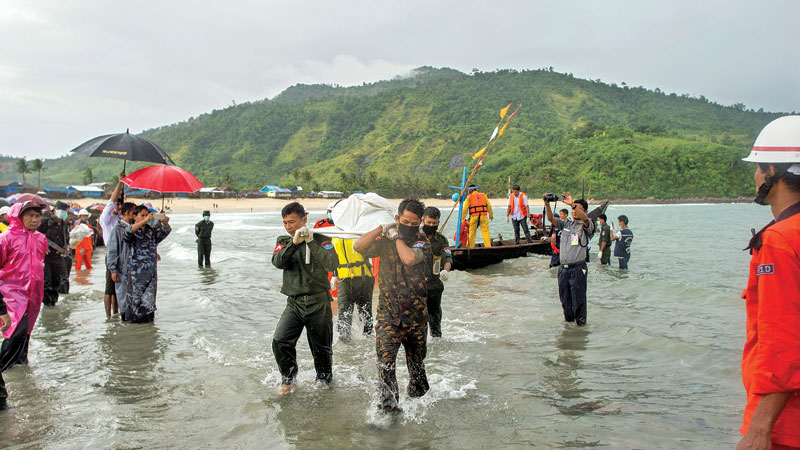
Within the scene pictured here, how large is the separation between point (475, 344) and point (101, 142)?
6.28 meters

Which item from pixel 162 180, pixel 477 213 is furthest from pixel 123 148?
pixel 477 213

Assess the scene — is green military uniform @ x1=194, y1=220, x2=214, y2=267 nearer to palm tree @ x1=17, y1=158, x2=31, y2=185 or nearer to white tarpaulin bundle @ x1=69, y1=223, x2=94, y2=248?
white tarpaulin bundle @ x1=69, y1=223, x2=94, y2=248

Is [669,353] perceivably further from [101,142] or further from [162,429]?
[101,142]

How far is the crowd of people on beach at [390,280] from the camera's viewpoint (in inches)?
81.6

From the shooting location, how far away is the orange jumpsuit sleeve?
6.62 feet

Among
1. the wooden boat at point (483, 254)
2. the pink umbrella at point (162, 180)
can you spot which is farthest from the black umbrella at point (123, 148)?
the wooden boat at point (483, 254)

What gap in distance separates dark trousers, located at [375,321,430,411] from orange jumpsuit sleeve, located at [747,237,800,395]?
2704 mm

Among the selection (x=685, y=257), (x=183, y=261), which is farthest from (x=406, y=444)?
(x=685, y=257)

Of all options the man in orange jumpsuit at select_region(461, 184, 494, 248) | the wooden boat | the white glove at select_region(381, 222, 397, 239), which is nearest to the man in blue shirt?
the wooden boat

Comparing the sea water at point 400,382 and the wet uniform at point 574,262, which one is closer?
the sea water at point 400,382

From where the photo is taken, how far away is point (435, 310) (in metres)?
7.17

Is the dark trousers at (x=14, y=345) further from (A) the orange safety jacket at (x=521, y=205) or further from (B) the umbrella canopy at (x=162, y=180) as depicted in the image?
(A) the orange safety jacket at (x=521, y=205)

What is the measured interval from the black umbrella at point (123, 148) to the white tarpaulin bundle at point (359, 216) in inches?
130

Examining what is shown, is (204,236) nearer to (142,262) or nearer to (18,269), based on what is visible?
(142,262)
